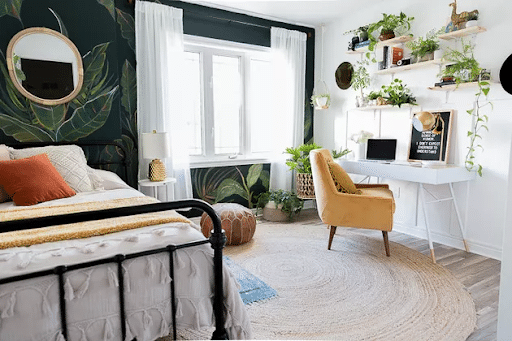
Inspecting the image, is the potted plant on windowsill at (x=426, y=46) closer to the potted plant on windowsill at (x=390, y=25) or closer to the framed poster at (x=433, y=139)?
the potted plant on windowsill at (x=390, y=25)

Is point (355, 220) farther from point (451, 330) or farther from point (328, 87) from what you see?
point (328, 87)

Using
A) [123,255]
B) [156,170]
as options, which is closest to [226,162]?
[156,170]

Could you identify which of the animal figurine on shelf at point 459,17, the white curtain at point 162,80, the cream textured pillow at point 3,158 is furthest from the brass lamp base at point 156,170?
the animal figurine on shelf at point 459,17

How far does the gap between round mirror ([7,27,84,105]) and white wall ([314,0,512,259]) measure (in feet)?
9.84

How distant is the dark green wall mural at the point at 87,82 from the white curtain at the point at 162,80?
0.35ft

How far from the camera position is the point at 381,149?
3.79 metres

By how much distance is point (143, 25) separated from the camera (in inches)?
140

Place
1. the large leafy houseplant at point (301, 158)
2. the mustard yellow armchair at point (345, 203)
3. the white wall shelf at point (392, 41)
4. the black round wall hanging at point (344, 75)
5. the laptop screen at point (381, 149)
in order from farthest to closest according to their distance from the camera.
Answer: the black round wall hanging at point (344, 75)
the large leafy houseplant at point (301, 158)
the laptop screen at point (381, 149)
the white wall shelf at point (392, 41)
the mustard yellow armchair at point (345, 203)

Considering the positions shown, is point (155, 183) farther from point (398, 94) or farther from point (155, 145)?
point (398, 94)

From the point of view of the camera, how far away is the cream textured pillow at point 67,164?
2674mm

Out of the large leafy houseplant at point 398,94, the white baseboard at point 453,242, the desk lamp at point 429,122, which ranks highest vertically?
the large leafy houseplant at point 398,94

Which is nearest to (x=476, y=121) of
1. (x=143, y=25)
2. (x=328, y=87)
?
(x=328, y=87)

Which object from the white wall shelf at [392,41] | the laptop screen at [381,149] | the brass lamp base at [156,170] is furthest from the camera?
the laptop screen at [381,149]

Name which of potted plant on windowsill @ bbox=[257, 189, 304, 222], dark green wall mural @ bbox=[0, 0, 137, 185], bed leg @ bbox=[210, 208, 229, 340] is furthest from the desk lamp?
dark green wall mural @ bbox=[0, 0, 137, 185]
